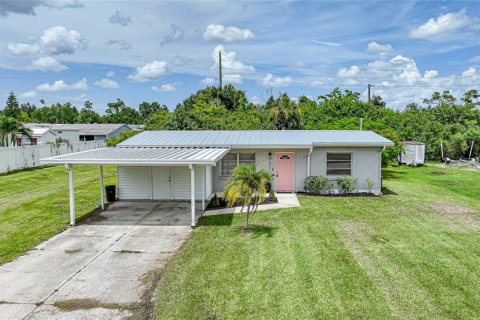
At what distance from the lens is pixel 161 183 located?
15.6 m

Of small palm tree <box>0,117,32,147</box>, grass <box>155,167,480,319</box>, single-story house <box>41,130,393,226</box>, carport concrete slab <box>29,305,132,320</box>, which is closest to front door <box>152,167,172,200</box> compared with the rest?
single-story house <box>41,130,393,226</box>

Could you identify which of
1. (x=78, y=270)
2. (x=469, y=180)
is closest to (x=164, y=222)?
(x=78, y=270)

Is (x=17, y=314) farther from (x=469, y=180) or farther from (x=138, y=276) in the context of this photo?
(x=469, y=180)

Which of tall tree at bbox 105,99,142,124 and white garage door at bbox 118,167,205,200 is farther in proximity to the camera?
tall tree at bbox 105,99,142,124

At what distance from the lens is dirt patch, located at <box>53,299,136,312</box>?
259 inches

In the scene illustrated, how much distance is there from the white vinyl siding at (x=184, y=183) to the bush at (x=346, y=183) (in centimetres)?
656

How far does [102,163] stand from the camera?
11.5 m

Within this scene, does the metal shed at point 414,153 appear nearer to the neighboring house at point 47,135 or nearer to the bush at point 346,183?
the bush at point 346,183

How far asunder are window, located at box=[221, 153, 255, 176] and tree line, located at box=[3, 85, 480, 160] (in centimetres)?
1126

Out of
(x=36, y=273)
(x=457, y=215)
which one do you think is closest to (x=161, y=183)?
(x=36, y=273)

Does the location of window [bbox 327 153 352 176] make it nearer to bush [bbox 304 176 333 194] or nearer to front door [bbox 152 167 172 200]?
bush [bbox 304 176 333 194]

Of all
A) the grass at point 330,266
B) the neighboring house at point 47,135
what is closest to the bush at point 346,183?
the grass at point 330,266

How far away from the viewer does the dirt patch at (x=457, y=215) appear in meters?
11.8

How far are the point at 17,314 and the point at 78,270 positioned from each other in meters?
1.90
